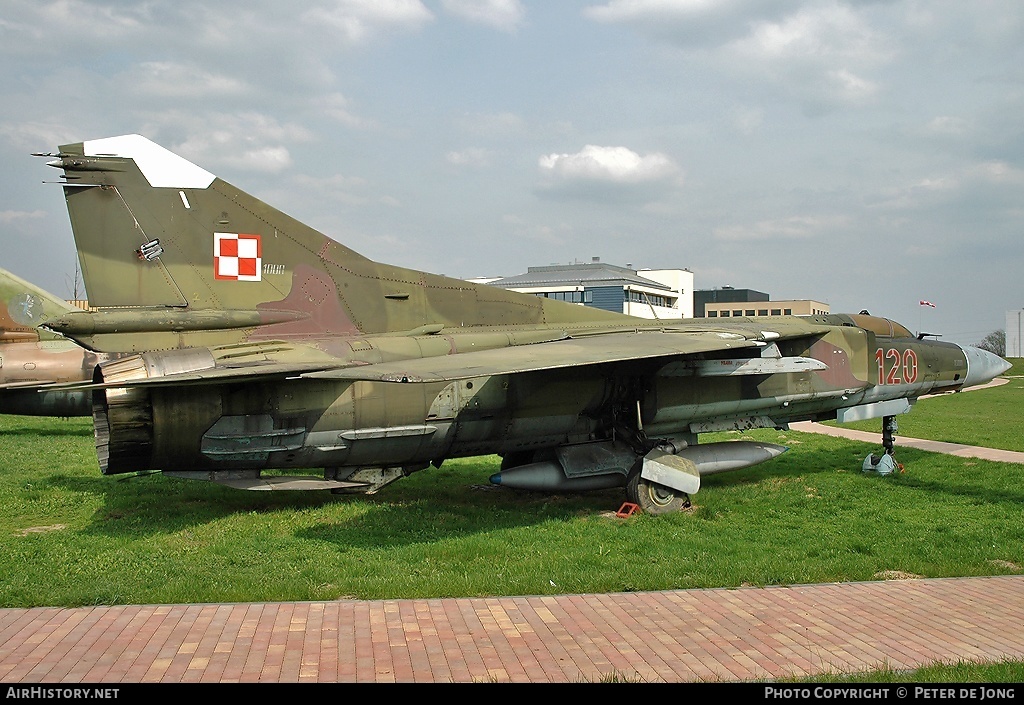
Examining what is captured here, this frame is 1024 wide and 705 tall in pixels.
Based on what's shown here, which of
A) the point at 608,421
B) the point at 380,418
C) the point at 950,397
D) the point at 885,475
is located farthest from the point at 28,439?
the point at 950,397

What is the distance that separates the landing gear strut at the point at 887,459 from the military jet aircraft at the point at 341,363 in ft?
8.99

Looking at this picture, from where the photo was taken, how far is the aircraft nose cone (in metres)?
13.9

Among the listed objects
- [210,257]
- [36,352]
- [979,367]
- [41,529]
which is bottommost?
[41,529]

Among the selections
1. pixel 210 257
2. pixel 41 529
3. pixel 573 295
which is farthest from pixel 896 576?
pixel 573 295

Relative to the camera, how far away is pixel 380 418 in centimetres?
934

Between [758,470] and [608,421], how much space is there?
4.29 m

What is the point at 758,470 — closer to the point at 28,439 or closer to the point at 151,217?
the point at 151,217

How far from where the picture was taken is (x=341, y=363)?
29.8 feet

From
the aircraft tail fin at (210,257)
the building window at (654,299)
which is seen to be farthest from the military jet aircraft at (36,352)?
the building window at (654,299)

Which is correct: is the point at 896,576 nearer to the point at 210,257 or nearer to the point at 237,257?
the point at 237,257

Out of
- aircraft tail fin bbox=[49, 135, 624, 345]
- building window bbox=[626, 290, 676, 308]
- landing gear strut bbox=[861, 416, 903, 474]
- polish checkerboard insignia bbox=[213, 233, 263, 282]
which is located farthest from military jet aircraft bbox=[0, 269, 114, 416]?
building window bbox=[626, 290, 676, 308]

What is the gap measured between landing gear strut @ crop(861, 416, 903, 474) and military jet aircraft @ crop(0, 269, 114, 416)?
14747 millimetres

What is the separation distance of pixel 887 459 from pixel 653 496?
17.7 feet

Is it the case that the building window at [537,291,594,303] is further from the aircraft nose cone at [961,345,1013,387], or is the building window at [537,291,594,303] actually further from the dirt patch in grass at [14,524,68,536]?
the dirt patch in grass at [14,524,68,536]
